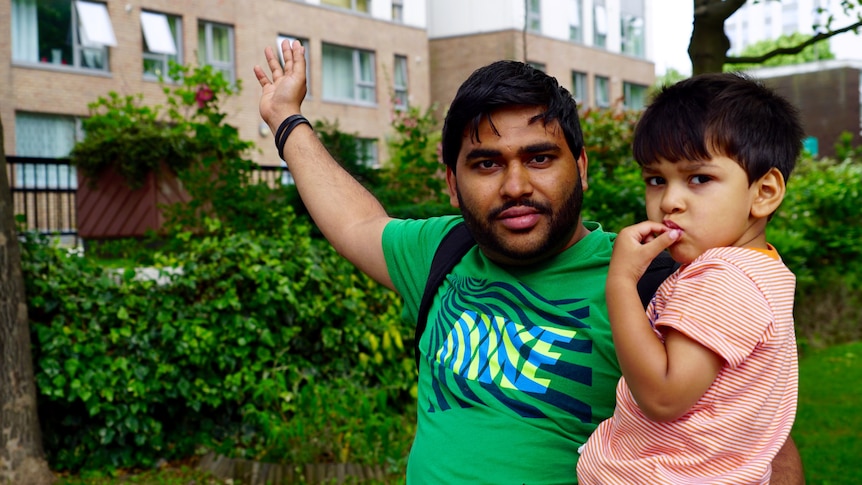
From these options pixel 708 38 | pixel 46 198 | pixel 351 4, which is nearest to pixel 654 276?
pixel 708 38

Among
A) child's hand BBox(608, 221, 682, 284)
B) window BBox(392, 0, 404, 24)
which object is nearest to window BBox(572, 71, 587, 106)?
window BBox(392, 0, 404, 24)

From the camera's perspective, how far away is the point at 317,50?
28328mm

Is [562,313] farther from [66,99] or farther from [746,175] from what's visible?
[66,99]

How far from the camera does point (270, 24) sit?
2683 centimetres

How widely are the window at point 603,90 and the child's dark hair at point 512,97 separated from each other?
3633 cm

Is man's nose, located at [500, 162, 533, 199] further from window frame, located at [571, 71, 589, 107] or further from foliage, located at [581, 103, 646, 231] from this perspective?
window frame, located at [571, 71, 589, 107]

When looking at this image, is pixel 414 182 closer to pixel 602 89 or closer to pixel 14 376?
pixel 14 376

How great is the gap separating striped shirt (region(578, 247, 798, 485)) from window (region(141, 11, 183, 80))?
23691 millimetres

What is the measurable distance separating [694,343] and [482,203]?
789 millimetres

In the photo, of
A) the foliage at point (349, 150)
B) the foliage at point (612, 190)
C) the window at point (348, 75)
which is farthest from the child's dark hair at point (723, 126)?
the window at point (348, 75)

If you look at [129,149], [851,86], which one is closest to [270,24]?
[129,149]

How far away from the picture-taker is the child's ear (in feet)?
5.53

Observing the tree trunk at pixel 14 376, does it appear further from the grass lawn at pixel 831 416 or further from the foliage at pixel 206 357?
the grass lawn at pixel 831 416

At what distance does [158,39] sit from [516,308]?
23763 mm
